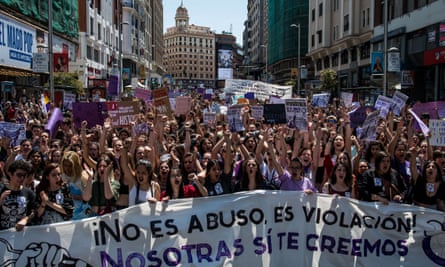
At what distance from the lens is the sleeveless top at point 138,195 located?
5.48 meters

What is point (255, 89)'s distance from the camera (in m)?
20.8

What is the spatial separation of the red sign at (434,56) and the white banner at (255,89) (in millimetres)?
10383

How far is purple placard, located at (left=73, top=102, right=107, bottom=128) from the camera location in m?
9.93

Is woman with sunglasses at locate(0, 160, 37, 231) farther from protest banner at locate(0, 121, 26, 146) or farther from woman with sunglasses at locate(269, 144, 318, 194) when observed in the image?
protest banner at locate(0, 121, 26, 146)

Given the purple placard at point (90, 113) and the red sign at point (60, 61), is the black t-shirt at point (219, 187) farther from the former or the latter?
the red sign at point (60, 61)

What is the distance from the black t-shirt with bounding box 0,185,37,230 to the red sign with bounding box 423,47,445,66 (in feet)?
84.2

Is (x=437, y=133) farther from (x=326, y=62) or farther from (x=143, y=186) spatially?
(x=326, y=62)

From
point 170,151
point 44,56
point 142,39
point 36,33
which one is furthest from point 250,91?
point 142,39

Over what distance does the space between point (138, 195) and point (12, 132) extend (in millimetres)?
3386

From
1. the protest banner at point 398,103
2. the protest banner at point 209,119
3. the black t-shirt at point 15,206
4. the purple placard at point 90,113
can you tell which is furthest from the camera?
the protest banner at point 209,119

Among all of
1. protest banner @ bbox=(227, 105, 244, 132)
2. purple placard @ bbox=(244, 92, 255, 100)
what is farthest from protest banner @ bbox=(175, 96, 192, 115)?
purple placard @ bbox=(244, 92, 255, 100)

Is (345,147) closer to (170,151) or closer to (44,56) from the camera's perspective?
(170,151)

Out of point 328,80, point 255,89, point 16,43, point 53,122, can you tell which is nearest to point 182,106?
point 53,122

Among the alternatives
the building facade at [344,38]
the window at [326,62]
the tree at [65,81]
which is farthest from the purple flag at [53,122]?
the window at [326,62]
